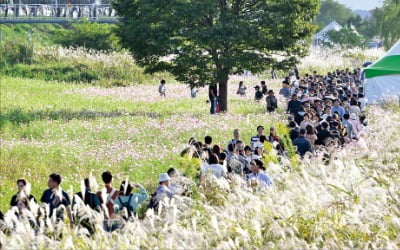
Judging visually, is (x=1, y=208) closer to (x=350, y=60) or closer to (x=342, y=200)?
(x=342, y=200)

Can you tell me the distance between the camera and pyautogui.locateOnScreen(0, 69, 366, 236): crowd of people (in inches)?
432

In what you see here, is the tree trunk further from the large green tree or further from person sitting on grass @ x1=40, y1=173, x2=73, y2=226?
person sitting on grass @ x1=40, y1=173, x2=73, y2=226

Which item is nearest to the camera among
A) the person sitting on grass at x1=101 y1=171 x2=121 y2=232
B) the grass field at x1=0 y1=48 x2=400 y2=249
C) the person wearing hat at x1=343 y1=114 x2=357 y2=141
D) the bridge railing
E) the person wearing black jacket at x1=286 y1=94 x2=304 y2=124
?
the grass field at x1=0 y1=48 x2=400 y2=249

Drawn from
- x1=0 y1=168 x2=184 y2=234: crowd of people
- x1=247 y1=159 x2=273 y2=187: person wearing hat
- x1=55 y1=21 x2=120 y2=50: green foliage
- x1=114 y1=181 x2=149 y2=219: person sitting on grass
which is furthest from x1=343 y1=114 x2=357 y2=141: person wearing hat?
x1=55 y1=21 x2=120 y2=50: green foliage

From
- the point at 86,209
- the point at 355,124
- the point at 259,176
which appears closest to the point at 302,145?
the point at 259,176

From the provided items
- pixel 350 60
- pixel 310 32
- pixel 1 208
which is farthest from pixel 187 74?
A: pixel 350 60

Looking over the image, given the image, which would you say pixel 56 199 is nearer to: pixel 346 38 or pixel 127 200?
pixel 127 200

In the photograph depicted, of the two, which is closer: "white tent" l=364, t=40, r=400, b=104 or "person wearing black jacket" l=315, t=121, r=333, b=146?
"person wearing black jacket" l=315, t=121, r=333, b=146

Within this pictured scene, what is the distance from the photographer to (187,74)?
32156 millimetres

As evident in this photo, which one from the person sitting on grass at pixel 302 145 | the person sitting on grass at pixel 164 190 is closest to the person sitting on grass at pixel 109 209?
the person sitting on grass at pixel 164 190

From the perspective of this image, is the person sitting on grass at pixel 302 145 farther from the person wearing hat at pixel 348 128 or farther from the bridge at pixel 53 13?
the bridge at pixel 53 13

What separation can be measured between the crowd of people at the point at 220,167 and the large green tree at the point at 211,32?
263 centimetres

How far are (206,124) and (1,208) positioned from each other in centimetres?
1059

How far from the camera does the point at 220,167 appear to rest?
1423 cm
